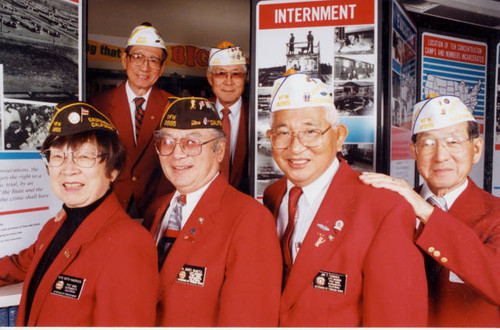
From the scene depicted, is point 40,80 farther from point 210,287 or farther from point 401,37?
point 401,37

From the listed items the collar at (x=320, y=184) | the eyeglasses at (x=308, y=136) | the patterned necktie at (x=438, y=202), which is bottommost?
the patterned necktie at (x=438, y=202)

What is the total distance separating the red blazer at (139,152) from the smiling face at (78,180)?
1.61 ft

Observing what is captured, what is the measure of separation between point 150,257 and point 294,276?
576 millimetres

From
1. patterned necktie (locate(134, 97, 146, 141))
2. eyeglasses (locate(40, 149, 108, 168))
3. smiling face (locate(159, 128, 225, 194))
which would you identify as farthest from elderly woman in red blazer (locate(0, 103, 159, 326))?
patterned necktie (locate(134, 97, 146, 141))

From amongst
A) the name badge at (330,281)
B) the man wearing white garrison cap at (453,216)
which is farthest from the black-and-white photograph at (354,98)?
the name badge at (330,281)

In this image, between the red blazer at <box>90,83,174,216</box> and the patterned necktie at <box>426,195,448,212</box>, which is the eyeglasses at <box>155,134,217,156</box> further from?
the patterned necktie at <box>426,195,448,212</box>

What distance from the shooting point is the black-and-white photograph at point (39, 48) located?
6.41 feet

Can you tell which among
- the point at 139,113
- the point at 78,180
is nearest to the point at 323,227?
the point at 78,180

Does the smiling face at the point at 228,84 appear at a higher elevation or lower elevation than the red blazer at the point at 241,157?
higher

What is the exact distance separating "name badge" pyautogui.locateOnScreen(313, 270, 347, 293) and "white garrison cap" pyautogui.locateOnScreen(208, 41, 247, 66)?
114 cm

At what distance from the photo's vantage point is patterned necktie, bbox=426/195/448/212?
1.70 metres

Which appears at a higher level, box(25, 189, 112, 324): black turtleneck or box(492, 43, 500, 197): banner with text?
box(492, 43, 500, 197): banner with text

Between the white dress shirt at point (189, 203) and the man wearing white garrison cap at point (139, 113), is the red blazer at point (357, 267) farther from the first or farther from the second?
the man wearing white garrison cap at point (139, 113)

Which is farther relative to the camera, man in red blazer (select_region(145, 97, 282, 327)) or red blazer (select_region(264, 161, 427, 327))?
man in red blazer (select_region(145, 97, 282, 327))
